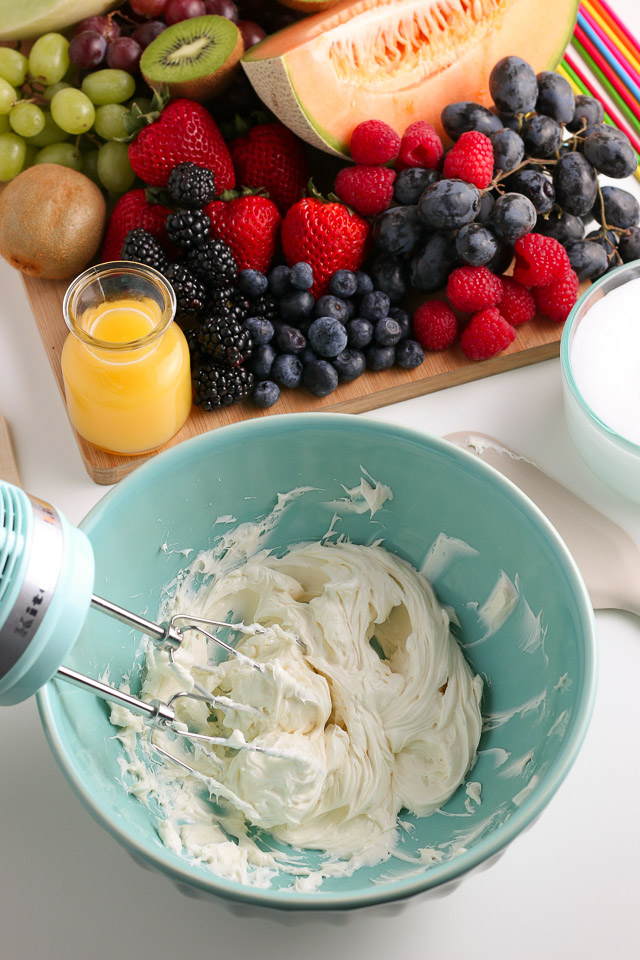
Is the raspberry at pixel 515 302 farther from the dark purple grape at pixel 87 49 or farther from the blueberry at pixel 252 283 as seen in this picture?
the dark purple grape at pixel 87 49

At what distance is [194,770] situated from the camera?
909 mm

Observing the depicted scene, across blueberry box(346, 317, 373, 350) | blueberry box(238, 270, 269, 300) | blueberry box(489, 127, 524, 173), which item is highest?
blueberry box(489, 127, 524, 173)

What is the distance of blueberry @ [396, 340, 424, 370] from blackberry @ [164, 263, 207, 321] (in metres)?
0.29

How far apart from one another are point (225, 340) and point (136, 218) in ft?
0.86

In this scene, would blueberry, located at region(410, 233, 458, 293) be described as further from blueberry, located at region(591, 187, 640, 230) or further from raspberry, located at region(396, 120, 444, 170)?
blueberry, located at region(591, 187, 640, 230)

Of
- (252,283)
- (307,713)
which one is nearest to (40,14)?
(252,283)

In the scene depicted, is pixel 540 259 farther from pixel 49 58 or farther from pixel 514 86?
pixel 49 58

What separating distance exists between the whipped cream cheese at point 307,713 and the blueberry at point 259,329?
0.94 feet

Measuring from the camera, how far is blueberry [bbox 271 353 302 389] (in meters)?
1.21

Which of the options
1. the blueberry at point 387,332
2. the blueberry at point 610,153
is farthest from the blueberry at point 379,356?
the blueberry at point 610,153

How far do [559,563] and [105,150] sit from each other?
97 centimetres

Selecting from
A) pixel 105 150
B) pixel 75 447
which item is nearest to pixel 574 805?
pixel 75 447

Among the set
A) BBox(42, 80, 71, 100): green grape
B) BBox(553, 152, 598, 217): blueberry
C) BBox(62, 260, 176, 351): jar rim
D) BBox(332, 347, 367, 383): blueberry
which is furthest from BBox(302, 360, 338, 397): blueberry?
BBox(42, 80, 71, 100): green grape

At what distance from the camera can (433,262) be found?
1.23 meters
